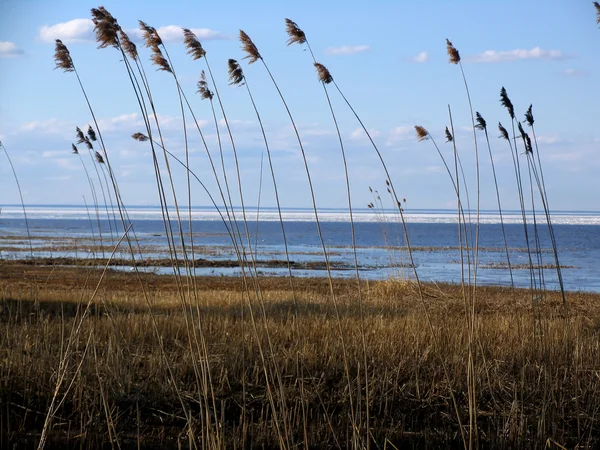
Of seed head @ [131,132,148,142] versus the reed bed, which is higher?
seed head @ [131,132,148,142]

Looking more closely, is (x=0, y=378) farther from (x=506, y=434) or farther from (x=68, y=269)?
(x=68, y=269)

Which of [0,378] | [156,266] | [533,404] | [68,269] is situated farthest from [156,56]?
[156,266]

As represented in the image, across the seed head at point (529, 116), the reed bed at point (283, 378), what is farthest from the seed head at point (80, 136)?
the seed head at point (529, 116)

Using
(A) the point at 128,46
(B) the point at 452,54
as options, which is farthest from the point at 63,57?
(B) the point at 452,54

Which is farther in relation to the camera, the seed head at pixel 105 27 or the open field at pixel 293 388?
the open field at pixel 293 388

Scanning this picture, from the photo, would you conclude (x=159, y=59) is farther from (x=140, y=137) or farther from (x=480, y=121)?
(x=480, y=121)

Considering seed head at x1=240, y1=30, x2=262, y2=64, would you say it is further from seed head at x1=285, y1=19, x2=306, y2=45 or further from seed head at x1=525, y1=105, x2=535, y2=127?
seed head at x1=525, y1=105, x2=535, y2=127

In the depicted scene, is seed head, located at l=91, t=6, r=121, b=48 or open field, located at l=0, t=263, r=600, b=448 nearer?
seed head, located at l=91, t=6, r=121, b=48

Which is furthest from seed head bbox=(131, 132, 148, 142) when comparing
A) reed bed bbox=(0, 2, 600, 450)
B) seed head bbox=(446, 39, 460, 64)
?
seed head bbox=(446, 39, 460, 64)

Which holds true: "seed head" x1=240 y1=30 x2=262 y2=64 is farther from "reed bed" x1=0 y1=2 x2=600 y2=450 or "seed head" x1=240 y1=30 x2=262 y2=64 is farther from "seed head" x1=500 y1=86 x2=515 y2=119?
"seed head" x1=500 y1=86 x2=515 y2=119

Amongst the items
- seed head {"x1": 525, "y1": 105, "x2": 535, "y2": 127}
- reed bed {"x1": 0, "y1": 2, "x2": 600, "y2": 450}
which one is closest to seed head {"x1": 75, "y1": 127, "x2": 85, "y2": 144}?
reed bed {"x1": 0, "y1": 2, "x2": 600, "y2": 450}

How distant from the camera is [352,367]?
19.3ft

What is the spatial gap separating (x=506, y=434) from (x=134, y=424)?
2.52 metres

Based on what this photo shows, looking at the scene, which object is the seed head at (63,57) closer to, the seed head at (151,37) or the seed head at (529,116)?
the seed head at (151,37)
